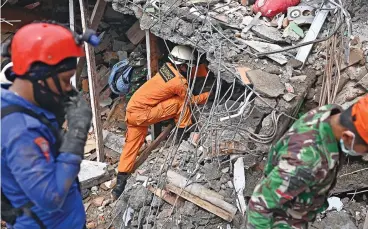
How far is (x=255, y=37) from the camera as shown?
6223 mm

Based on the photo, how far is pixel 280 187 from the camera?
9.41 ft

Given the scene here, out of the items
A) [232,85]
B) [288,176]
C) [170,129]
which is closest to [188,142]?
[232,85]

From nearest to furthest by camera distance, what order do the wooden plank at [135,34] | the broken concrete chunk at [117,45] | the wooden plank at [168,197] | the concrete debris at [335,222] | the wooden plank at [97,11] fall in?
1. the concrete debris at [335,222]
2. the wooden plank at [168,197]
3. the wooden plank at [97,11]
4. the wooden plank at [135,34]
5. the broken concrete chunk at [117,45]

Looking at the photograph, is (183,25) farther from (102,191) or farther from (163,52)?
(102,191)

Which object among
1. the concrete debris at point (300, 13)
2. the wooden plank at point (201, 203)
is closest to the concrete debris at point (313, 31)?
the concrete debris at point (300, 13)

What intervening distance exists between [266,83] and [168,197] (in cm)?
167

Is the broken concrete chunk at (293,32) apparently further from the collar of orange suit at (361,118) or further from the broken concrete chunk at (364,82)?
the collar of orange suit at (361,118)

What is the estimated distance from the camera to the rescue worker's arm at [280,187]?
2791 mm

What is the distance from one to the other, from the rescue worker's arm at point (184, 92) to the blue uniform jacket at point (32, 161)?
357 centimetres

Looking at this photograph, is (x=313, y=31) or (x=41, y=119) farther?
(x=313, y=31)

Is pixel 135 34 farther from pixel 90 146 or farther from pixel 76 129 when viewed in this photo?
pixel 76 129

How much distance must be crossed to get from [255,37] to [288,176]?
12.0 ft

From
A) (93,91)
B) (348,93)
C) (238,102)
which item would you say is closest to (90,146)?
(93,91)

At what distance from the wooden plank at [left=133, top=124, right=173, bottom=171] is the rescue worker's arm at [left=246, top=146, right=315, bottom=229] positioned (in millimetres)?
4345
